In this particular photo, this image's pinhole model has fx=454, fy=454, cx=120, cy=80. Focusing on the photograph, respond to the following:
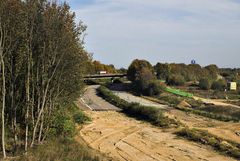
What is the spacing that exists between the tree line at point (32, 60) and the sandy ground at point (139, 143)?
6972 mm

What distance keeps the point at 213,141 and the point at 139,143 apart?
5.70 meters

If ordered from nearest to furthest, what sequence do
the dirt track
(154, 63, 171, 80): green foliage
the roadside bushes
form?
the dirt track, the roadside bushes, (154, 63, 171, 80): green foliage

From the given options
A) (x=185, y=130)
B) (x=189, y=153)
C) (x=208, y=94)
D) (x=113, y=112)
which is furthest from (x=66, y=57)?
(x=208, y=94)

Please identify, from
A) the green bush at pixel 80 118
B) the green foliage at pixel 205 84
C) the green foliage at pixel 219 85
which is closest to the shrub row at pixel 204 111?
the green bush at pixel 80 118

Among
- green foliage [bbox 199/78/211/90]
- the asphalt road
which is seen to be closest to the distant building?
green foliage [bbox 199/78/211/90]

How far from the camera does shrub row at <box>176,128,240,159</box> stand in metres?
31.8

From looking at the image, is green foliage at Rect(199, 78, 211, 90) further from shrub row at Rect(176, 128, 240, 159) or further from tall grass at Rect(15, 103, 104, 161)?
tall grass at Rect(15, 103, 104, 161)

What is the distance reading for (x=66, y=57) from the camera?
24547 millimetres

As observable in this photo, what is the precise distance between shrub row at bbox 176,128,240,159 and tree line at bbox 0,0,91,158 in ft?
42.4

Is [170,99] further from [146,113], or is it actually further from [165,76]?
[165,76]

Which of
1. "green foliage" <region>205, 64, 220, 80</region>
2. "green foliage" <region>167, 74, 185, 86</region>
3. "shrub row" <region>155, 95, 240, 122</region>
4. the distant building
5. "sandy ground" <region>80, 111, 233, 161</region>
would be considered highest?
"green foliage" <region>205, 64, 220, 80</region>

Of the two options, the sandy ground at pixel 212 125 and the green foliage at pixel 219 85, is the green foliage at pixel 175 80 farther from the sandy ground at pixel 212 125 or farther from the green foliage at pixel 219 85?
the sandy ground at pixel 212 125

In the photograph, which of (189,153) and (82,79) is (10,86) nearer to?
(82,79)

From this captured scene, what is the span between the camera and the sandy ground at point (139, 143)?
30.3 m
